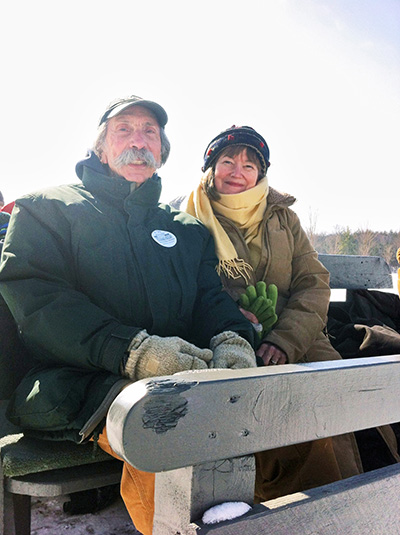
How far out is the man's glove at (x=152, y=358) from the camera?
164cm

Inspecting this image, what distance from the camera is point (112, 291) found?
6.26ft

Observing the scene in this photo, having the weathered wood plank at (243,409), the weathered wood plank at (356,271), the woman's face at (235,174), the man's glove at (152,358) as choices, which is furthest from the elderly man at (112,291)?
the weathered wood plank at (356,271)

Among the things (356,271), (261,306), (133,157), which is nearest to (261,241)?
(261,306)

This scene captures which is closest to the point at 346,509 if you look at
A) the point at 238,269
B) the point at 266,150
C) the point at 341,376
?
the point at 341,376

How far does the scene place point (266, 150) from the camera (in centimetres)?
271

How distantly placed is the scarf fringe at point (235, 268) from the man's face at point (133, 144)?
1.92 feet

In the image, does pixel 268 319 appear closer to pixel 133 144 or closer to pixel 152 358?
pixel 152 358

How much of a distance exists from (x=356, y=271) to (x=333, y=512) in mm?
2699

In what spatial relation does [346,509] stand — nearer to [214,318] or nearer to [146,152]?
[214,318]

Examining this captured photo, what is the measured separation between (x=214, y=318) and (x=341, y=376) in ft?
3.04

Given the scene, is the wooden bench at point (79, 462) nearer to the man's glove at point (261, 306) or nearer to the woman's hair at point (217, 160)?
the man's glove at point (261, 306)

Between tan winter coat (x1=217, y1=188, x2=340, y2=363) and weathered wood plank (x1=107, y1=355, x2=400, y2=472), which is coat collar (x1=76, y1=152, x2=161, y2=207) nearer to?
tan winter coat (x1=217, y1=188, x2=340, y2=363)

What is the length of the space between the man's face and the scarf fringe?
586 millimetres

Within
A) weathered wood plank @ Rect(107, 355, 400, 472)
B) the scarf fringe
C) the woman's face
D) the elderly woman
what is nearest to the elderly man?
the scarf fringe
